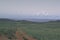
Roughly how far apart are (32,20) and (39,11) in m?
0.13

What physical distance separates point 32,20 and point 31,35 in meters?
0.17

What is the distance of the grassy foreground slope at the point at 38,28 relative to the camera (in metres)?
1.14

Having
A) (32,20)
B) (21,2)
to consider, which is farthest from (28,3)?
(32,20)

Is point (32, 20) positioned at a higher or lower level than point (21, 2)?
lower

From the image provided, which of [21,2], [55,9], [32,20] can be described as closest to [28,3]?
[21,2]

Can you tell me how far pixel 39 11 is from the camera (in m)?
1.22

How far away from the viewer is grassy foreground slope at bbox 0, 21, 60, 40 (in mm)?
1141

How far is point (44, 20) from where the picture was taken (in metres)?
1.20

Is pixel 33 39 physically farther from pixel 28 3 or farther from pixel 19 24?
pixel 28 3

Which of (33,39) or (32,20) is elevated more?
(32,20)

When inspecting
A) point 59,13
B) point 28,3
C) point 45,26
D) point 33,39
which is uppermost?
point 28,3

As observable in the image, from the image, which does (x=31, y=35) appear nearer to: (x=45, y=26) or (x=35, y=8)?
(x=45, y=26)

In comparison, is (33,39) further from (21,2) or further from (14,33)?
(21,2)

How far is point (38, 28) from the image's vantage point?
116cm
